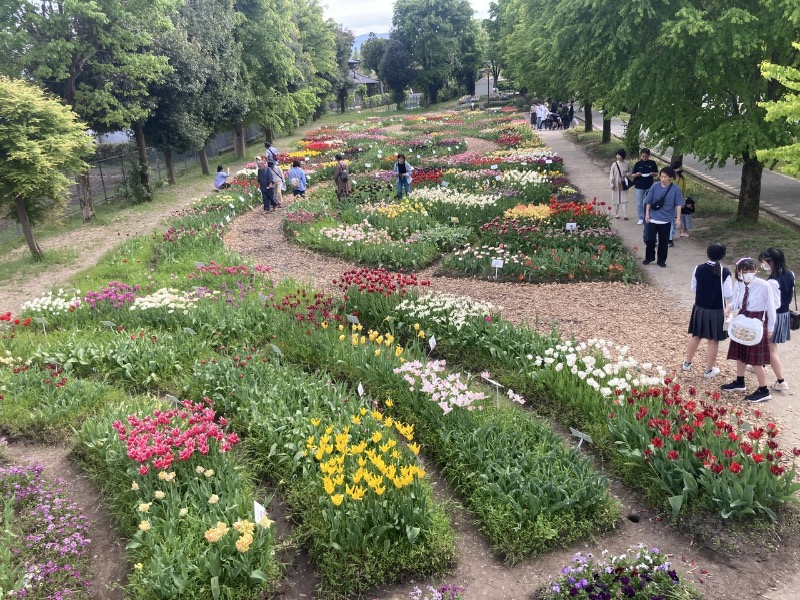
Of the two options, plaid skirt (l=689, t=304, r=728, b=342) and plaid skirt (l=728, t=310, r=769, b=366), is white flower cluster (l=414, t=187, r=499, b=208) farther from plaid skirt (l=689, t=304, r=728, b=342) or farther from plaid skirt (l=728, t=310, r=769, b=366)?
plaid skirt (l=728, t=310, r=769, b=366)

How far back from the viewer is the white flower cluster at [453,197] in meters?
14.5

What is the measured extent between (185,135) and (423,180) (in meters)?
9.37

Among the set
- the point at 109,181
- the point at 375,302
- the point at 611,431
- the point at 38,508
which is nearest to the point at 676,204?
the point at 375,302

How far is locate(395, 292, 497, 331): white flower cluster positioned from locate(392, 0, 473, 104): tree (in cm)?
6248

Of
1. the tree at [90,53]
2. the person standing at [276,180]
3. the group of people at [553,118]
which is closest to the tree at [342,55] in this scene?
the group of people at [553,118]

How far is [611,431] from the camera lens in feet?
17.4

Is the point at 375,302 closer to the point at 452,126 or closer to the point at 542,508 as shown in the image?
the point at 542,508

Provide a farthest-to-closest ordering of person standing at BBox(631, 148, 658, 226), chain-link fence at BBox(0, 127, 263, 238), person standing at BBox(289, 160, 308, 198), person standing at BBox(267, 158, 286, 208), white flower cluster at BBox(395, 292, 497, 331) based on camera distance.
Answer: chain-link fence at BBox(0, 127, 263, 238) → person standing at BBox(289, 160, 308, 198) → person standing at BBox(267, 158, 286, 208) → person standing at BBox(631, 148, 658, 226) → white flower cluster at BBox(395, 292, 497, 331)

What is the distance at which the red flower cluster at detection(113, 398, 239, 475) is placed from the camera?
4852 millimetres

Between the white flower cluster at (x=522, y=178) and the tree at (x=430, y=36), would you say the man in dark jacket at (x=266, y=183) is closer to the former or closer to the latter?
the white flower cluster at (x=522, y=178)

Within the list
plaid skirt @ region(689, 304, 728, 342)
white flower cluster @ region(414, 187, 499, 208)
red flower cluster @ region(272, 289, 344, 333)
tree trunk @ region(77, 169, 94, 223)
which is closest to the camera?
plaid skirt @ region(689, 304, 728, 342)

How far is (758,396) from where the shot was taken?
19.9ft

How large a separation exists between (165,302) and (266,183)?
28.7 feet

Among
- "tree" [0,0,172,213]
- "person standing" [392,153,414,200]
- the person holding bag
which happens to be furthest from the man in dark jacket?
the person holding bag
